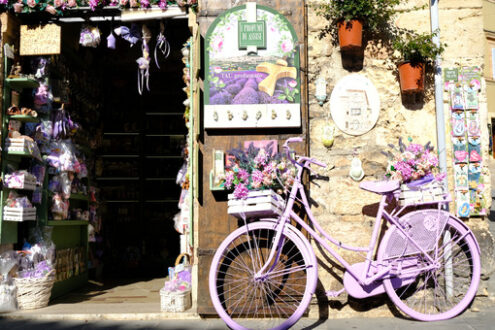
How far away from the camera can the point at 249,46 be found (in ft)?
13.0

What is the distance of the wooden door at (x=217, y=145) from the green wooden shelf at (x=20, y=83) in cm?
167

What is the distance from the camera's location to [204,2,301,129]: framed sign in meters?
3.93

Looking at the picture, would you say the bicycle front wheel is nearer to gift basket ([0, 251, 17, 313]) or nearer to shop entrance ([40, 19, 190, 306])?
gift basket ([0, 251, 17, 313])

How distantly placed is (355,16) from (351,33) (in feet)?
0.48

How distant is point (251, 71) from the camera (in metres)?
3.96

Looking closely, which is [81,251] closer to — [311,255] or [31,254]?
[31,254]

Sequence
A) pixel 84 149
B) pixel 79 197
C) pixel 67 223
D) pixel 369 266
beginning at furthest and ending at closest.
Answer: pixel 84 149, pixel 79 197, pixel 67 223, pixel 369 266

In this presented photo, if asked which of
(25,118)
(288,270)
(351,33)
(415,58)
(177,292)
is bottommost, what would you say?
(177,292)

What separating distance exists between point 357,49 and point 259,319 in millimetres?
2477

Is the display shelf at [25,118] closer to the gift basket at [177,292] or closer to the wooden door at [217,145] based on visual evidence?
the wooden door at [217,145]

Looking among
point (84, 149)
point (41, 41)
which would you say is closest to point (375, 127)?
point (41, 41)

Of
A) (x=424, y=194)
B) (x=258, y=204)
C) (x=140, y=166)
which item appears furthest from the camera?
(x=140, y=166)

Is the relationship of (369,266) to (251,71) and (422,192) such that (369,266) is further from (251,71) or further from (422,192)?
(251,71)

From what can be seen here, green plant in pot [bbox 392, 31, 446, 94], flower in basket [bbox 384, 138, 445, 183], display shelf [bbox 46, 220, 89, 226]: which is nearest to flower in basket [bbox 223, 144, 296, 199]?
flower in basket [bbox 384, 138, 445, 183]
